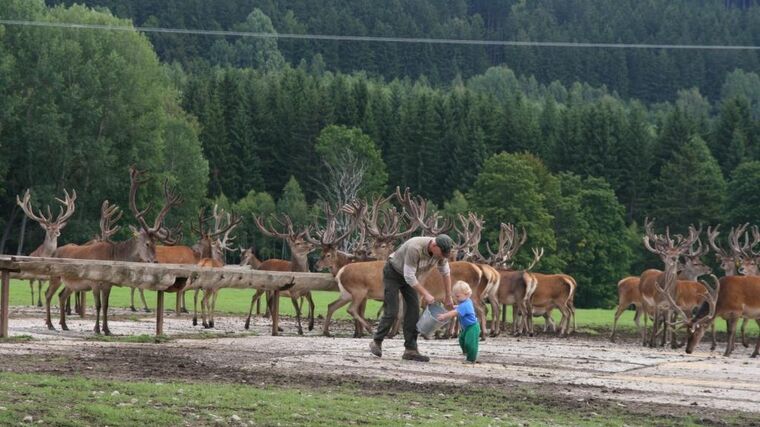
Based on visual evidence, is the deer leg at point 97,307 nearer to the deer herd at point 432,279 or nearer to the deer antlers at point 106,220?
the deer herd at point 432,279

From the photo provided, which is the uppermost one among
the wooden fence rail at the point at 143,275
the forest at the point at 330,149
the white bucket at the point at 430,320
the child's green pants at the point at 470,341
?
the forest at the point at 330,149

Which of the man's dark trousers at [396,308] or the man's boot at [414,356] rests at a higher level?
the man's dark trousers at [396,308]

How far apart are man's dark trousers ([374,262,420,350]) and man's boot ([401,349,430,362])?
0.06 m

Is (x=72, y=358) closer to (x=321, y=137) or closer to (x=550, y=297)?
(x=550, y=297)

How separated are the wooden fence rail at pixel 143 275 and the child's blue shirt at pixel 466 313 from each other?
4.63m

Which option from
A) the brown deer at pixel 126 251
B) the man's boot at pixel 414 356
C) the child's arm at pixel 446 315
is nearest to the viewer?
the child's arm at pixel 446 315

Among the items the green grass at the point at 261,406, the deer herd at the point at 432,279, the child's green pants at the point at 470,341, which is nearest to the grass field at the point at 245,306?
the deer herd at the point at 432,279

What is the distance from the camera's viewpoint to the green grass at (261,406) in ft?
36.1

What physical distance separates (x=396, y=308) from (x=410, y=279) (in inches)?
28.2

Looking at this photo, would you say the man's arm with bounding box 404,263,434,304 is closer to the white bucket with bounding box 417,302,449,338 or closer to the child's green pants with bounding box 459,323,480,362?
the white bucket with bounding box 417,302,449,338

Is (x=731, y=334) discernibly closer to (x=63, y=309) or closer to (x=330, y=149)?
(x=63, y=309)

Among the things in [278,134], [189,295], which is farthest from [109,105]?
[278,134]

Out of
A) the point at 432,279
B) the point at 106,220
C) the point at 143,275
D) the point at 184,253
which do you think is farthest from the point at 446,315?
the point at 184,253

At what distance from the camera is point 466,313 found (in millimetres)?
17172
